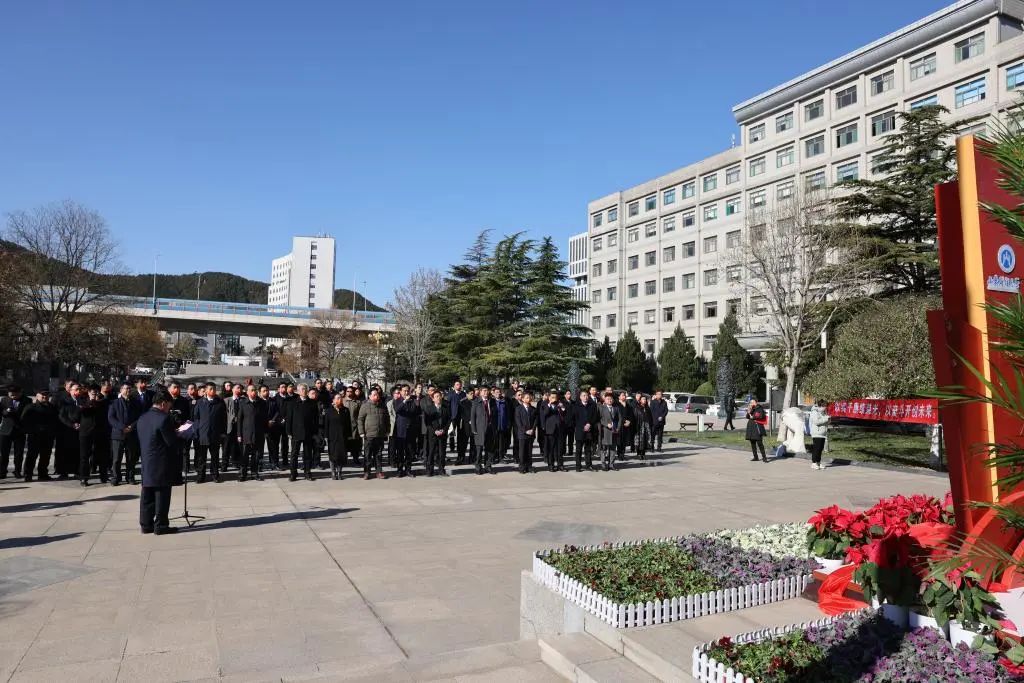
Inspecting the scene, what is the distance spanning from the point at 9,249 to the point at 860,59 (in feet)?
182

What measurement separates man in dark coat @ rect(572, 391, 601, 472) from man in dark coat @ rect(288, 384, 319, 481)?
236 inches

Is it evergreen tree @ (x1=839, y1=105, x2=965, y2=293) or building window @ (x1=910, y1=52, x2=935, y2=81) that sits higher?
building window @ (x1=910, y1=52, x2=935, y2=81)

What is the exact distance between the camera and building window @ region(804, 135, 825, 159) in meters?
51.9

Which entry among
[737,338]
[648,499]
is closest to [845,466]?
[648,499]

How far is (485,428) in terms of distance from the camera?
15.9 m

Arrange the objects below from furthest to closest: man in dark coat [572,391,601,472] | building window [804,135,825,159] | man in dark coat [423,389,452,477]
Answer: building window [804,135,825,159]
man in dark coat [572,391,601,472]
man in dark coat [423,389,452,477]

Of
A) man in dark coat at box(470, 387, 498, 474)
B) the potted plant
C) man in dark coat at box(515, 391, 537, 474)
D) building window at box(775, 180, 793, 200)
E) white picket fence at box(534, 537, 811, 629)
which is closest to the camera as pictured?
white picket fence at box(534, 537, 811, 629)

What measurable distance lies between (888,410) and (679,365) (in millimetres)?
40590

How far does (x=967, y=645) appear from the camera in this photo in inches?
153

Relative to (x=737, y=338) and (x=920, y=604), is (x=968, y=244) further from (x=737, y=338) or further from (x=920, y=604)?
(x=737, y=338)

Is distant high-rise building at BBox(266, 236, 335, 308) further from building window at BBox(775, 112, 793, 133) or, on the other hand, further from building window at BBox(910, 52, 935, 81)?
building window at BBox(910, 52, 935, 81)

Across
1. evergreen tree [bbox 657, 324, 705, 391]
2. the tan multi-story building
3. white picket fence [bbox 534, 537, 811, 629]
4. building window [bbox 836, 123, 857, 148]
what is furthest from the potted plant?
evergreen tree [bbox 657, 324, 705, 391]

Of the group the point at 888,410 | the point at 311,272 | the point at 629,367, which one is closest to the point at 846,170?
the point at 629,367

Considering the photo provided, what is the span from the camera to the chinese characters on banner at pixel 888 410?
58.9 ft
